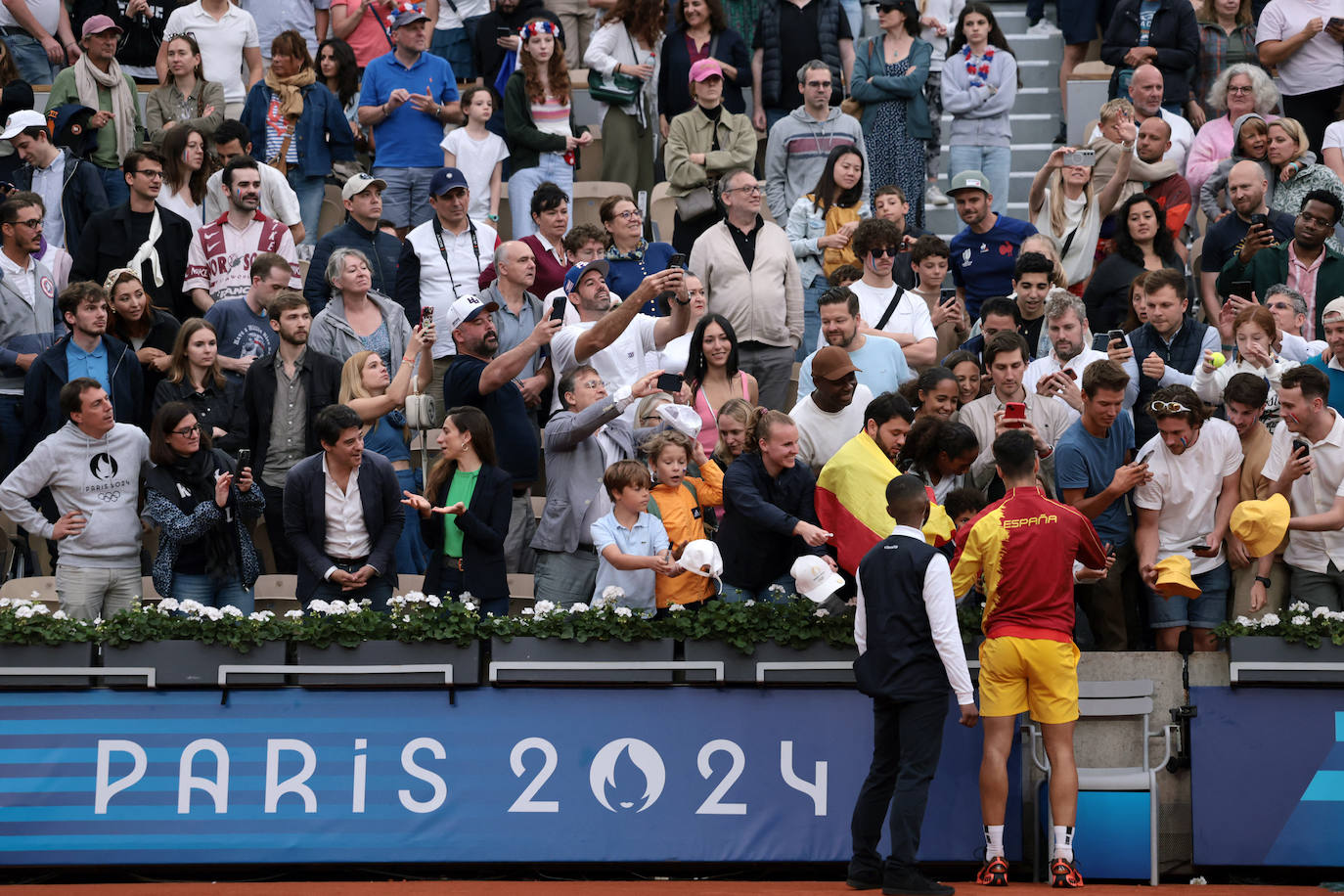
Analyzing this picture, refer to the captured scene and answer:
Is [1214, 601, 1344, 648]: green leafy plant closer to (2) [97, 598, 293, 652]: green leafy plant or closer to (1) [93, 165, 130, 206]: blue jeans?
(2) [97, 598, 293, 652]: green leafy plant

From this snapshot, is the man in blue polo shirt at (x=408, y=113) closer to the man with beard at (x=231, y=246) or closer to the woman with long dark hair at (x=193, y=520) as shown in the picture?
the man with beard at (x=231, y=246)

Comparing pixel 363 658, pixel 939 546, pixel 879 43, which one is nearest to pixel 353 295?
pixel 363 658

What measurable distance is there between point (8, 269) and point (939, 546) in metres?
7.13

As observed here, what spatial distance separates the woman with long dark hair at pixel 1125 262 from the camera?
484 inches

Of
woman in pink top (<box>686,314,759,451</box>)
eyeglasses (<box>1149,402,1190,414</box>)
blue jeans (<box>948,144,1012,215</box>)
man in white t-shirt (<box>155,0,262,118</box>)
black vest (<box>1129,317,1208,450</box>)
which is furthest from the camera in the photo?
man in white t-shirt (<box>155,0,262,118</box>)

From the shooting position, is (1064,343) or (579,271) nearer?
(1064,343)

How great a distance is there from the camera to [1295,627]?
851cm

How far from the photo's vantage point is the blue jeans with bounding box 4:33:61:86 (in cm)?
1608

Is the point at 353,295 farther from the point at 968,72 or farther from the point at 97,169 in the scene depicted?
the point at 968,72

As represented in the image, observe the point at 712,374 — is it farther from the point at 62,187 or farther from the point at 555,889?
the point at 62,187

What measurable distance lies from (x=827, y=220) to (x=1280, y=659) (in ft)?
18.6

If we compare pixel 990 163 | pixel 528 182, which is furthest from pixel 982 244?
pixel 528 182

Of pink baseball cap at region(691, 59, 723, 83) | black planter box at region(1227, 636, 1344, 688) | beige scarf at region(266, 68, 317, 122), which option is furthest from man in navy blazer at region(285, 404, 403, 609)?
beige scarf at region(266, 68, 317, 122)

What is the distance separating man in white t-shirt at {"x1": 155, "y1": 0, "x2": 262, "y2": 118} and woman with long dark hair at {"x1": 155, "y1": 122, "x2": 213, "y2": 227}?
6.01 feet
